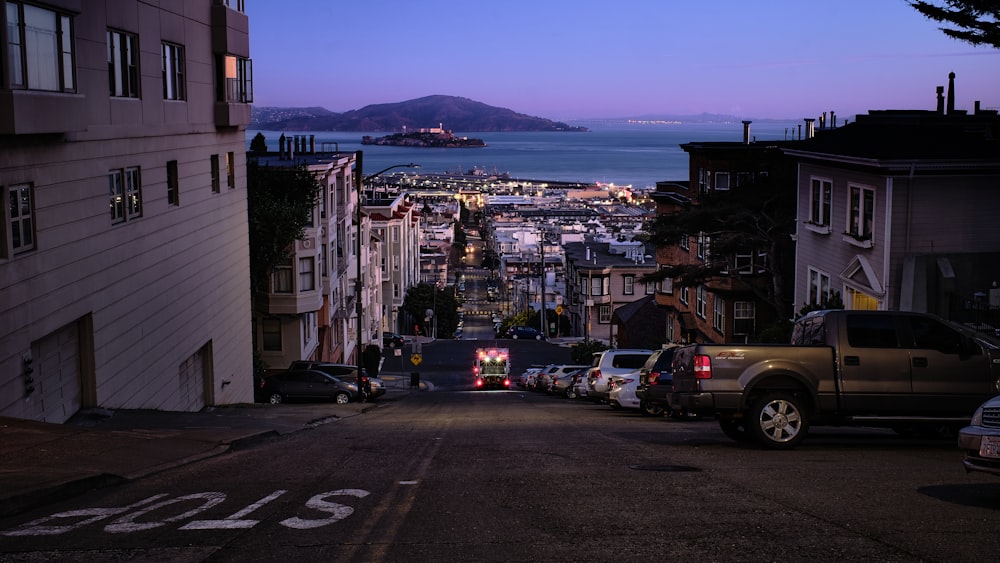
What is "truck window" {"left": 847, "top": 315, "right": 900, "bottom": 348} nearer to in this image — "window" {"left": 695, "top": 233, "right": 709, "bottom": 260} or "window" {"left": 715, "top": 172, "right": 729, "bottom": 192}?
"window" {"left": 715, "top": 172, "right": 729, "bottom": 192}

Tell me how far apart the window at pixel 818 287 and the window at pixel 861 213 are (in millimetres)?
2847

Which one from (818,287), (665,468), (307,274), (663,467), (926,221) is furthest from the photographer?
(307,274)

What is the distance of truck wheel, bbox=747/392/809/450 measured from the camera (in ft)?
48.1

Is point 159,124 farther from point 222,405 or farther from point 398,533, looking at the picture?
point 398,533

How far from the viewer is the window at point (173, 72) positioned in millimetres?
25172

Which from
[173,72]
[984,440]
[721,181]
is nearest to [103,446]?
[984,440]

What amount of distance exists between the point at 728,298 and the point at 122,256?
101 feet

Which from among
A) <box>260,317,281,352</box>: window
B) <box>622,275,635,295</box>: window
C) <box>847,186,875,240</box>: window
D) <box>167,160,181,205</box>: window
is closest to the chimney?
<box>847,186,875,240</box>: window

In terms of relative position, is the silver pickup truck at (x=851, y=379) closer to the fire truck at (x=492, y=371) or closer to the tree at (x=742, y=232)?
the tree at (x=742, y=232)

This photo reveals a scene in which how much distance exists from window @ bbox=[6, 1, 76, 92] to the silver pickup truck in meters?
10.7

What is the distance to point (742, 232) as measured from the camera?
39062 mm

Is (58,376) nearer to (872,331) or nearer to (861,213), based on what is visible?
(872,331)

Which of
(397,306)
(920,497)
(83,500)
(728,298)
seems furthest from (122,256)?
(397,306)

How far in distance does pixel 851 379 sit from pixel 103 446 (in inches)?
409
